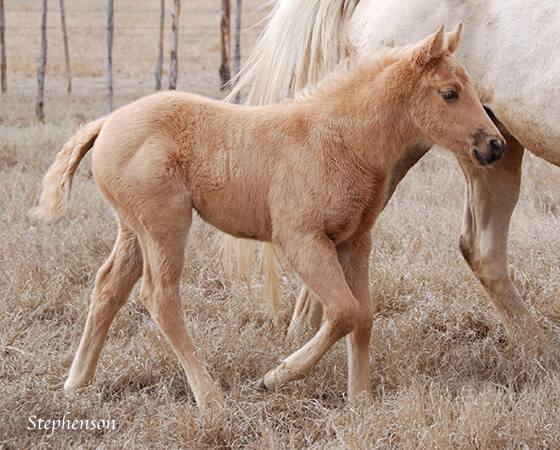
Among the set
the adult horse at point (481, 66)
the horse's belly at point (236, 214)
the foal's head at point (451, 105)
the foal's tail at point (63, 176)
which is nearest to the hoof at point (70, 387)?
the foal's tail at point (63, 176)

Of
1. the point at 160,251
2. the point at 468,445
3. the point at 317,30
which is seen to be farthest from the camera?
the point at 317,30

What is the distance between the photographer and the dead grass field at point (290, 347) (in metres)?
2.61

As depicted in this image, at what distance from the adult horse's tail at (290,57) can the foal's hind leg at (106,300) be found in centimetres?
67

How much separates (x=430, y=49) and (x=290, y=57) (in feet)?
4.20

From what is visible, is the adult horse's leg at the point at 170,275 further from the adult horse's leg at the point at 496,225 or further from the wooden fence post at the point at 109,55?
the wooden fence post at the point at 109,55

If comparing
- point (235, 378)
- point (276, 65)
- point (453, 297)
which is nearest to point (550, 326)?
point (453, 297)

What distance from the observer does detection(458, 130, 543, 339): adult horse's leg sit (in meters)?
3.74

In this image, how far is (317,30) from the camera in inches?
147

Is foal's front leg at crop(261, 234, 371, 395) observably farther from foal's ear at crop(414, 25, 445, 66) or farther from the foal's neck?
foal's ear at crop(414, 25, 445, 66)

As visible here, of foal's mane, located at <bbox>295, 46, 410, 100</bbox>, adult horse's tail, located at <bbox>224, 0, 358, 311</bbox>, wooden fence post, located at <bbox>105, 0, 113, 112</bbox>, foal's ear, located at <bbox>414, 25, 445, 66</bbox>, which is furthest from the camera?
wooden fence post, located at <bbox>105, 0, 113, 112</bbox>

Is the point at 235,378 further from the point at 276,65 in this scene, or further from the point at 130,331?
the point at 276,65

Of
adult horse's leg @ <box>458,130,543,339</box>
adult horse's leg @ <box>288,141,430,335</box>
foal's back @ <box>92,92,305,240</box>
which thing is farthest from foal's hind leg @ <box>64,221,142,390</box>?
adult horse's leg @ <box>458,130,543,339</box>

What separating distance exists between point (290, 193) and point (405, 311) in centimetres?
144

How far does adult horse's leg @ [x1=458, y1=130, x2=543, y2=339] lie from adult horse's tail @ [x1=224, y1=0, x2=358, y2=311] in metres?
0.93
